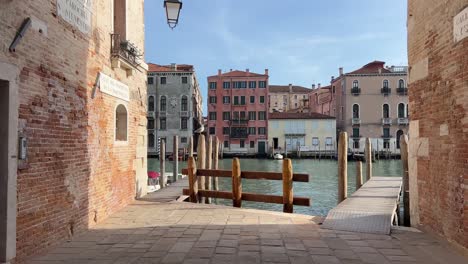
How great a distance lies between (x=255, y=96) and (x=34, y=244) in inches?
1852

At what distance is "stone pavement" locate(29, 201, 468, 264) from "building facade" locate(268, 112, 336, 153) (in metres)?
43.1

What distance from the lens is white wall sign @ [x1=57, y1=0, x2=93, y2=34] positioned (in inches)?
199

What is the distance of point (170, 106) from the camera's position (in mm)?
46656

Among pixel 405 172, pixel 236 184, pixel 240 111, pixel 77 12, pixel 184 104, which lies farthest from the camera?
pixel 240 111

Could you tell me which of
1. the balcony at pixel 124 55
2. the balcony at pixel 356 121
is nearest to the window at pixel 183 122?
the balcony at pixel 356 121

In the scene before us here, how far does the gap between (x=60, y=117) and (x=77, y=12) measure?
159 centimetres

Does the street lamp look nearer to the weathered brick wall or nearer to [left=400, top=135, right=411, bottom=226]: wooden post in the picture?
the weathered brick wall

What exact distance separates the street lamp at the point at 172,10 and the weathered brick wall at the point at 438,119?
3.74m

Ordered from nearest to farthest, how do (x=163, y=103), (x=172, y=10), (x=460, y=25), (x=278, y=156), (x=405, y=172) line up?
(x=460, y=25), (x=172, y=10), (x=405, y=172), (x=278, y=156), (x=163, y=103)

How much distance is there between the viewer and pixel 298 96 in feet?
256

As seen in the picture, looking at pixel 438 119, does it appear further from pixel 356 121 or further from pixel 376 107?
pixel 376 107

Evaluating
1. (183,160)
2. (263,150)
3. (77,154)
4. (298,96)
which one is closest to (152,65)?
(183,160)

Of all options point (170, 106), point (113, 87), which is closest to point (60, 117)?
point (113, 87)

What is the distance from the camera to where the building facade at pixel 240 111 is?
50594 mm
